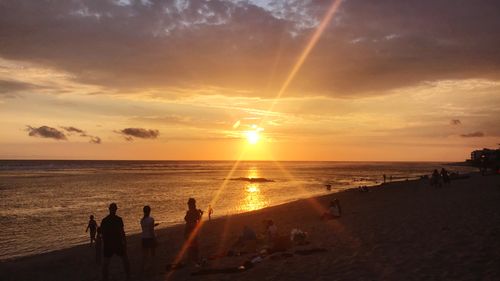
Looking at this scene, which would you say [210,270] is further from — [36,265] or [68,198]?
[68,198]

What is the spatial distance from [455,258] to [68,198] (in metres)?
44.4

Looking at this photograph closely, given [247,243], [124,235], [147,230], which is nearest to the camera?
[124,235]

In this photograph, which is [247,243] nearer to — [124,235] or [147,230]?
[147,230]

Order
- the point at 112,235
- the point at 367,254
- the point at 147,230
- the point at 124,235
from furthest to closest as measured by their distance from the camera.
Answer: the point at 147,230 < the point at 367,254 < the point at 124,235 < the point at 112,235

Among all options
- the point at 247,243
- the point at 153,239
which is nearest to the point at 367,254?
the point at 247,243

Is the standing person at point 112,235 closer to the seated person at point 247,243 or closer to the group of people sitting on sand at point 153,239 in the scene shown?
the group of people sitting on sand at point 153,239

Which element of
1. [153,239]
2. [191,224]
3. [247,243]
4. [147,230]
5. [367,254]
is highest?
[191,224]

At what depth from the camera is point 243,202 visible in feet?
146

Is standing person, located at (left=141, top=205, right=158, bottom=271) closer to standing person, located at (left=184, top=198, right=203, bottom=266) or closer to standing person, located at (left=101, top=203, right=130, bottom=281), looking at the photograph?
standing person, located at (left=184, top=198, right=203, bottom=266)

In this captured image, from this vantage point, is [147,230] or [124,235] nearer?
[124,235]

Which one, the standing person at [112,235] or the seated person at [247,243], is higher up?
the standing person at [112,235]

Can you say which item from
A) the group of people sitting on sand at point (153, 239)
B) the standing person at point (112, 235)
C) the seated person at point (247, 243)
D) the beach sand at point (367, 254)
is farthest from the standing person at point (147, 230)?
the seated person at point (247, 243)

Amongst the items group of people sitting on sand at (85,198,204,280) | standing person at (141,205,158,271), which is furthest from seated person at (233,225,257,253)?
standing person at (141,205,158,271)

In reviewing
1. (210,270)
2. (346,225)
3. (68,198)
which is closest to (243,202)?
(68,198)
